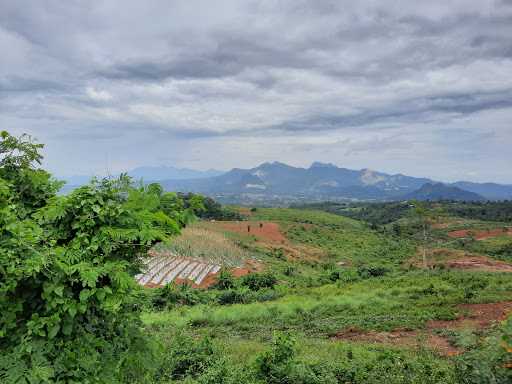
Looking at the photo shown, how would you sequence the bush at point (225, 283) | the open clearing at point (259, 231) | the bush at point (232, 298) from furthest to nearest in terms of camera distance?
the open clearing at point (259, 231) < the bush at point (225, 283) < the bush at point (232, 298)

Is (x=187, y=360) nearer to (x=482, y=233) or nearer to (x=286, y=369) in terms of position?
(x=286, y=369)

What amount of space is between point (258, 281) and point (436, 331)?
15.9 metres

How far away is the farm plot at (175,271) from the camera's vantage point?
106 feet

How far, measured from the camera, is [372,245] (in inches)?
2749

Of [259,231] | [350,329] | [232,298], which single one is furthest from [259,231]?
[350,329]

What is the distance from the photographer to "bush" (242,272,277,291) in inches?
1123

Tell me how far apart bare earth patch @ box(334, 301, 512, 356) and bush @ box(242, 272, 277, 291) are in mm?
→ 13545

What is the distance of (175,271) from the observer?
3541cm

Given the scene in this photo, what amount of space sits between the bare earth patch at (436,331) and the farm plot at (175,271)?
19.8 m

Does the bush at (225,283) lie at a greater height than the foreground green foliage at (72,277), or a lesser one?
lesser

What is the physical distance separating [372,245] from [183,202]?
68.4 meters

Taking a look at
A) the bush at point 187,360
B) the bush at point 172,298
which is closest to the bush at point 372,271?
the bush at point 172,298

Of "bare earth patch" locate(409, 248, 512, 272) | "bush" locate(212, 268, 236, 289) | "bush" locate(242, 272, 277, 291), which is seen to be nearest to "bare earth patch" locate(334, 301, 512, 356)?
"bush" locate(242, 272, 277, 291)

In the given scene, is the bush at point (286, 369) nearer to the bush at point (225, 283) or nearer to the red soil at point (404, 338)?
the red soil at point (404, 338)
